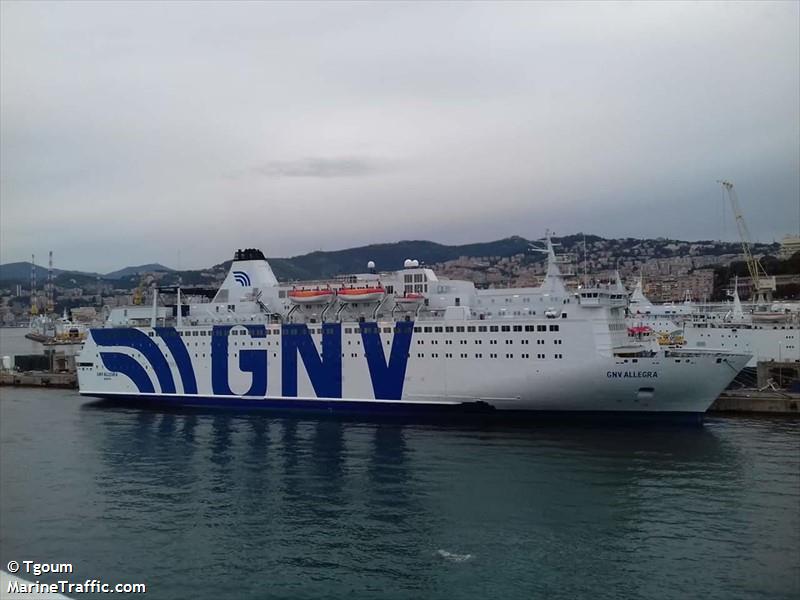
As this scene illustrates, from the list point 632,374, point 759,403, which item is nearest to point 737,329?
point 759,403

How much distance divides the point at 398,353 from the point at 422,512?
34.2ft

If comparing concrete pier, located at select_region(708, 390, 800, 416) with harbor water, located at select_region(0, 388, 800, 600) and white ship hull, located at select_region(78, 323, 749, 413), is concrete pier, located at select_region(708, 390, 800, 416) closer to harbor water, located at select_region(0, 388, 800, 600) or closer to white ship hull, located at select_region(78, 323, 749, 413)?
harbor water, located at select_region(0, 388, 800, 600)

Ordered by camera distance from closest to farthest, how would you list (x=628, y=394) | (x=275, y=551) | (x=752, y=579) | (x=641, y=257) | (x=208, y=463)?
(x=752, y=579), (x=275, y=551), (x=208, y=463), (x=628, y=394), (x=641, y=257)

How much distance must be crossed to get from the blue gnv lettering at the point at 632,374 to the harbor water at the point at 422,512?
1.73 m

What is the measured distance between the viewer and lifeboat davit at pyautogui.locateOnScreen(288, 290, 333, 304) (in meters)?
25.2

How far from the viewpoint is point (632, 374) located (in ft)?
63.6

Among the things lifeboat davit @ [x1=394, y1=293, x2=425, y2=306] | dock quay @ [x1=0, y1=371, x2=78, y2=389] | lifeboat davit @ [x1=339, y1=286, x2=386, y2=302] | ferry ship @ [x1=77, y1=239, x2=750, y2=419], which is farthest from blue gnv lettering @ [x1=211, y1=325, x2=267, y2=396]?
dock quay @ [x1=0, y1=371, x2=78, y2=389]

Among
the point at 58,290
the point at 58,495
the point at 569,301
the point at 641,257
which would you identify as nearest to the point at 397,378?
the point at 569,301

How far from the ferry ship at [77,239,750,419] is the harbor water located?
4.86 ft

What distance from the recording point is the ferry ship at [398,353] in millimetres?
19750

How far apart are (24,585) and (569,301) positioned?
20.1 metres

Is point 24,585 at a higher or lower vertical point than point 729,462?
higher

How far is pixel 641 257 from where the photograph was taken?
11850cm

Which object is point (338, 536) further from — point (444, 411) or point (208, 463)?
point (444, 411)
